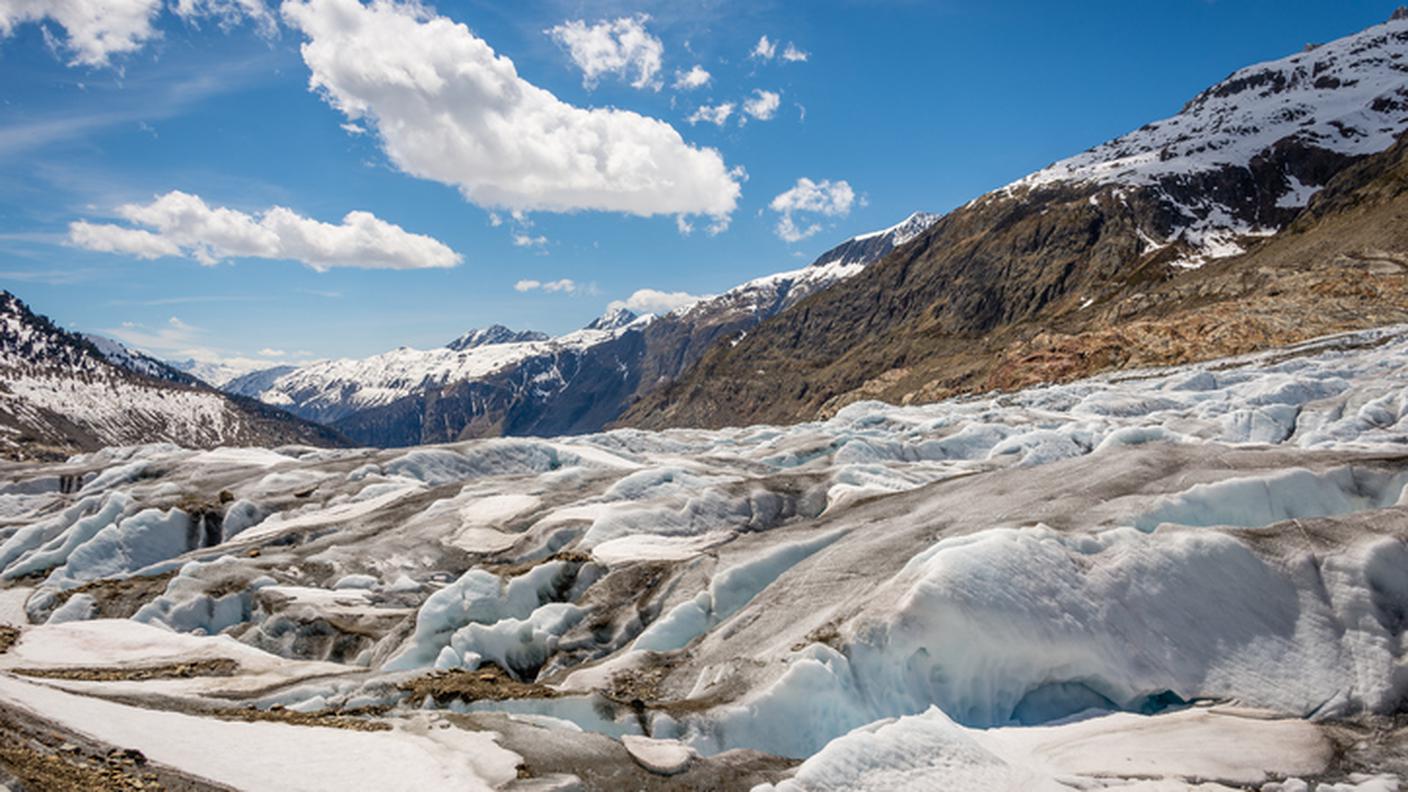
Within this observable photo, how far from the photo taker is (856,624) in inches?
460

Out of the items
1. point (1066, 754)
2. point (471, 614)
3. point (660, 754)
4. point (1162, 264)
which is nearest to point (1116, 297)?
point (1162, 264)

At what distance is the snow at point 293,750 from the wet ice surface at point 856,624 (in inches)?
3.9

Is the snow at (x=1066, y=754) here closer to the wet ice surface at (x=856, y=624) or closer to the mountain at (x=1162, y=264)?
the wet ice surface at (x=856, y=624)

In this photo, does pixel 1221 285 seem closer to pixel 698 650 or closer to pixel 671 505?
pixel 671 505

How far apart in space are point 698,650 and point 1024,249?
190 m

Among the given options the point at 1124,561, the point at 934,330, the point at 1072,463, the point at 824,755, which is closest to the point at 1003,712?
the point at 1124,561

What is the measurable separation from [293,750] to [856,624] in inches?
300

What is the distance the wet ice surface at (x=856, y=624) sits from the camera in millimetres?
9328

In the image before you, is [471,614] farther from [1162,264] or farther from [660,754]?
[1162,264]

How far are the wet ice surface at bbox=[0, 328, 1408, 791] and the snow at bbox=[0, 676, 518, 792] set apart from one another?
0.33 feet

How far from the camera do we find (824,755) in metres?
8.51

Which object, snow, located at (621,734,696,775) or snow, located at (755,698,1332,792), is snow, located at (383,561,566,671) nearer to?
snow, located at (621,734,696,775)

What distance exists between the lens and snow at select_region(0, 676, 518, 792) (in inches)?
308

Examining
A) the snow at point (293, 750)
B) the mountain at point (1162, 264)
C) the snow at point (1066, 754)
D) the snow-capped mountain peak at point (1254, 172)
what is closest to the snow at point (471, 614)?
the snow at point (293, 750)
